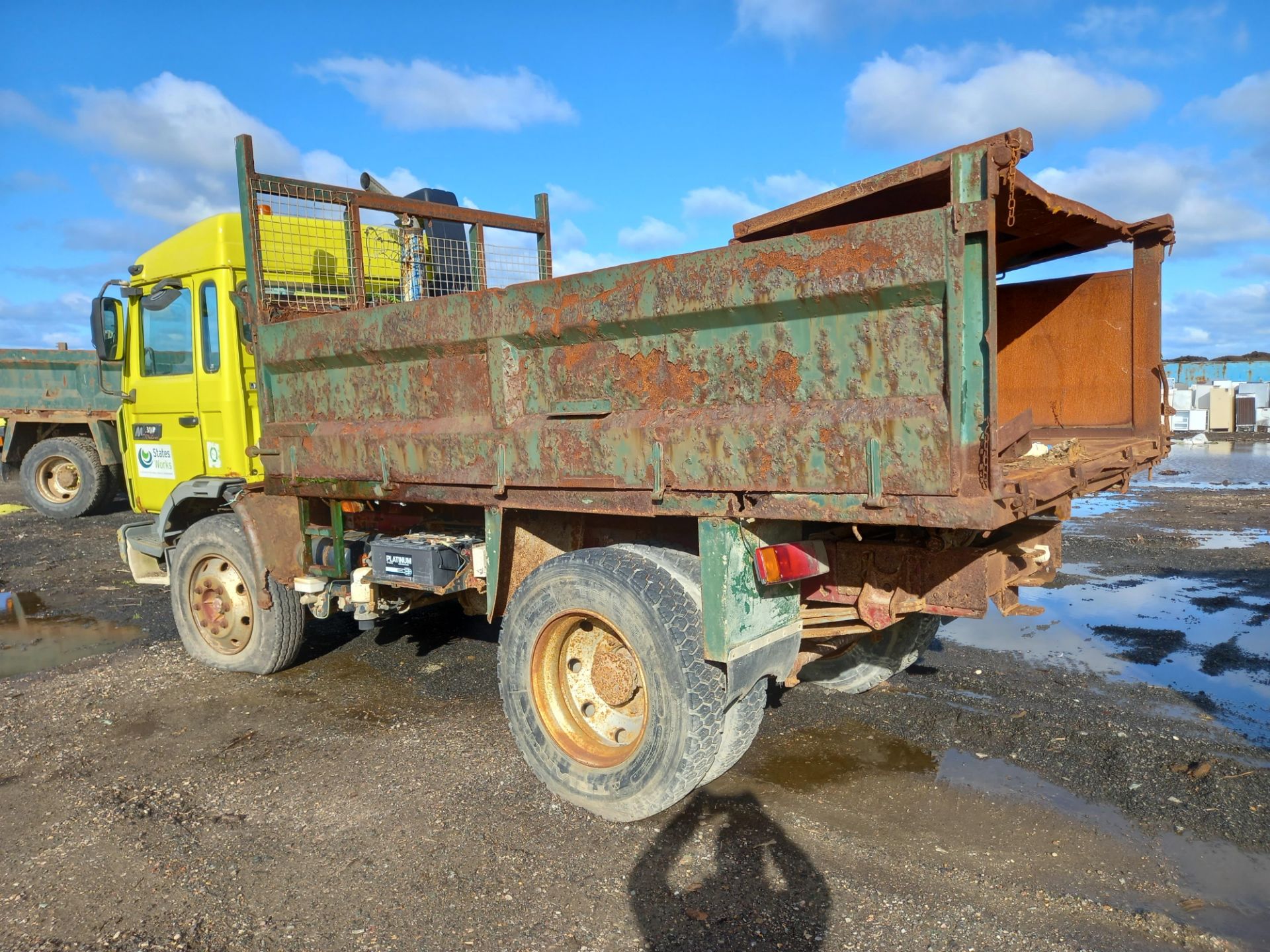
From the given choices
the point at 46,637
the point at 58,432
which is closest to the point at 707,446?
the point at 46,637

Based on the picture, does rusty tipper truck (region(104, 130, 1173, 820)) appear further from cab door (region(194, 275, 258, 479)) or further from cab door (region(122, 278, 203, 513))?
cab door (region(122, 278, 203, 513))

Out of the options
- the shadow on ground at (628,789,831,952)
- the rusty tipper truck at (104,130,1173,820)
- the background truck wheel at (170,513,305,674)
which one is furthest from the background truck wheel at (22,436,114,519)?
the shadow on ground at (628,789,831,952)

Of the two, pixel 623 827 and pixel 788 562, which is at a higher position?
pixel 788 562

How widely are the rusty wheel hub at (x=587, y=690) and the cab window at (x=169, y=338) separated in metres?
3.31

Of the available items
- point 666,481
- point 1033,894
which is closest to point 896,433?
point 666,481

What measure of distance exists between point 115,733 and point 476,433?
2.65m

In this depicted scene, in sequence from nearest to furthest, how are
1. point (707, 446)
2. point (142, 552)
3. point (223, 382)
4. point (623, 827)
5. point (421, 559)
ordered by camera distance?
1. point (707, 446)
2. point (623, 827)
3. point (421, 559)
4. point (223, 382)
5. point (142, 552)

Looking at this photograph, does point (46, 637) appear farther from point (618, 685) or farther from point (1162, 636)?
point (1162, 636)

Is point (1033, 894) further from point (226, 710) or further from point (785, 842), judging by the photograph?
point (226, 710)

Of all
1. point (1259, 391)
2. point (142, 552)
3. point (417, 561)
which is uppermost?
point (1259, 391)

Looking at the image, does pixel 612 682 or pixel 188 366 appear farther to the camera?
pixel 188 366

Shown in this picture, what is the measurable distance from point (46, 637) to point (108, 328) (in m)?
2.65

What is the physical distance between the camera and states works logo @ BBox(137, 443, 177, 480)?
558 centimetres

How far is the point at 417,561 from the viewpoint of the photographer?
4.12 meters
